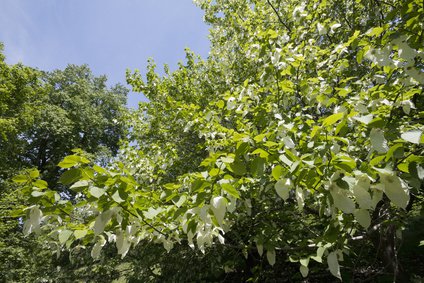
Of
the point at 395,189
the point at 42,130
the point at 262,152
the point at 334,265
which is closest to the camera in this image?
the point at 395,189

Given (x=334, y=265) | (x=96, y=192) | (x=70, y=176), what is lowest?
(x=334, y=265)

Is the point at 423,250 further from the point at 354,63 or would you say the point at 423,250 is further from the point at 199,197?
the point at 199,197

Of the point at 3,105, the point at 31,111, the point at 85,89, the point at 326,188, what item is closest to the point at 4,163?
the point at 31,111

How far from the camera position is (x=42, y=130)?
22125 mm

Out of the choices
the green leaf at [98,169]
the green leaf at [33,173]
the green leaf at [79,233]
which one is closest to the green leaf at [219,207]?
the green leaf at [98,169]

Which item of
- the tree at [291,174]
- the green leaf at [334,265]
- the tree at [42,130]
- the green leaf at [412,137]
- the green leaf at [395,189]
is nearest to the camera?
the green leaf at [412,137]

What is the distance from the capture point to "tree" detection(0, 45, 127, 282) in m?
10.1

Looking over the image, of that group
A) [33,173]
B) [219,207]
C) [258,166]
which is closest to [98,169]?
[33,173]

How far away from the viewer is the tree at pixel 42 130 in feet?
33.1

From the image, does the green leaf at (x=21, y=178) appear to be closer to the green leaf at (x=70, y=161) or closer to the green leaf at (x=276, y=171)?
the green leaf at (x=70, y=161)

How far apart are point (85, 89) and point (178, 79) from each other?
2100 cm

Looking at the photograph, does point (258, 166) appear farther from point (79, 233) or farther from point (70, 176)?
point (79, 233)

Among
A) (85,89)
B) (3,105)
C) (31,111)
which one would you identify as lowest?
(3,105)

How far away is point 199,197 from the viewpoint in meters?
1.55
